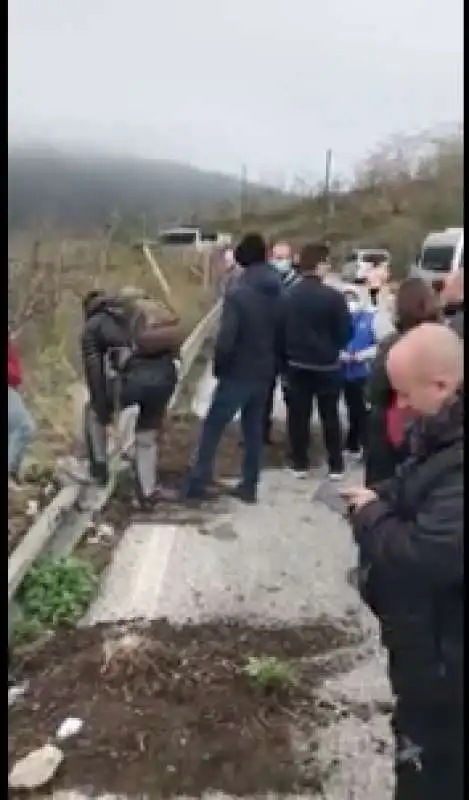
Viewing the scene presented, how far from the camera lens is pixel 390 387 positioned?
4.66 metres

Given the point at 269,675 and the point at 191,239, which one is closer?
the point at 269,675

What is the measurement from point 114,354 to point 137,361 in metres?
0.16

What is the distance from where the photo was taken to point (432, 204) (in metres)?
48.2

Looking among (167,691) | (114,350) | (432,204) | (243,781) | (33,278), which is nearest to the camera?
(243,781)

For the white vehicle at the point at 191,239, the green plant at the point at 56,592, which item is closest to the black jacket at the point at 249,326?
the green plant at the point at 56,592

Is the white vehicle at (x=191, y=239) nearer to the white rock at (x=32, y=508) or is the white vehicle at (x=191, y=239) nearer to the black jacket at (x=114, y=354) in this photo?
the black jacket at (x=114, y=354)

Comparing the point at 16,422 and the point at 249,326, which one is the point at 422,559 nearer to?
the point at 16,422

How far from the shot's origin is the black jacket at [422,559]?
2.63 metres

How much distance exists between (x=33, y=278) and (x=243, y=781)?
6.50 metres

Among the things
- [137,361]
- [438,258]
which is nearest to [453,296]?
[137,361]
